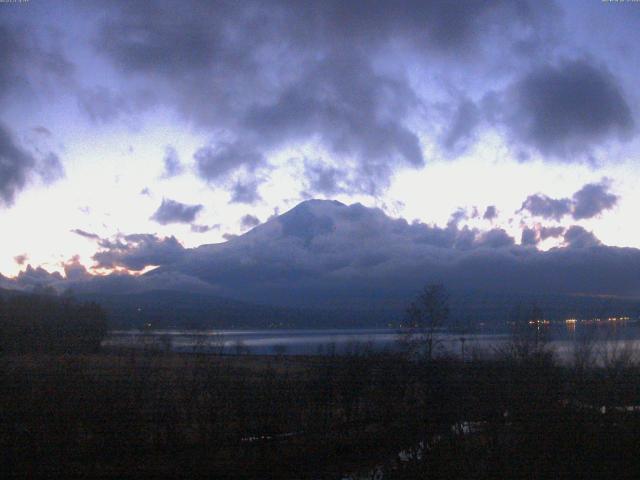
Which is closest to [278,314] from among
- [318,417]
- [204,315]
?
[204,315]

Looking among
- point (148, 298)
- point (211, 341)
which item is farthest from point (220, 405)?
point (148, 298)

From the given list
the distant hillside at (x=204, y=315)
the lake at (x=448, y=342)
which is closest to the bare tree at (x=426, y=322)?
the lake at (x=448, y=342)

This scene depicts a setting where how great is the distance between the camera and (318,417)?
9.01 metres

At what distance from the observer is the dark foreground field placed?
23.3 feet

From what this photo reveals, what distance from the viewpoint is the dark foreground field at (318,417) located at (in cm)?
709

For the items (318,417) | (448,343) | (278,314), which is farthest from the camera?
(278,314)

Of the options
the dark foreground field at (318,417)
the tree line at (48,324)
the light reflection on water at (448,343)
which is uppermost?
the tree line at (48,324)

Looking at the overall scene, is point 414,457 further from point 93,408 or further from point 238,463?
point 93,408

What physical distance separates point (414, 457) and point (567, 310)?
10896mm

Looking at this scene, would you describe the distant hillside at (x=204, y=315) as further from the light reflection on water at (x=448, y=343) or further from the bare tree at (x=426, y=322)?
the bare tree at (x=426, y=322)

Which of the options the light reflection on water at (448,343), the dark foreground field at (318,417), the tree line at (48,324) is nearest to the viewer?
the dark foreground field at (318,417)

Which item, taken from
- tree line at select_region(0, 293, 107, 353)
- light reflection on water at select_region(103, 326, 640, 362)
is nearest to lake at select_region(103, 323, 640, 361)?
light reflection on water at select_region(103, 326, 640, 362)

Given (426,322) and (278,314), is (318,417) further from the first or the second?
(278,314)

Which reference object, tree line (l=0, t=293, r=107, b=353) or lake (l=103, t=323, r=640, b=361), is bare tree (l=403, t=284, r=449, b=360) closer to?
lake (l=103, t=323, r=640, b=361)
